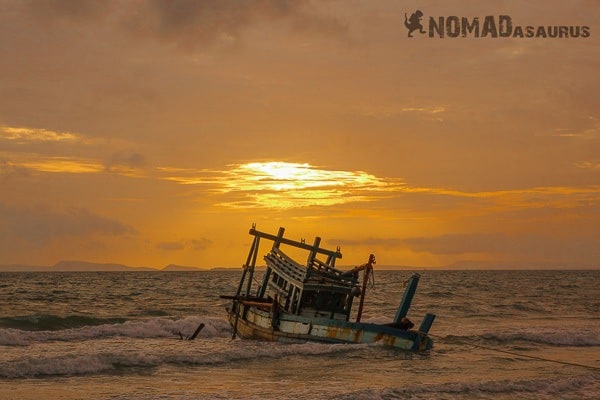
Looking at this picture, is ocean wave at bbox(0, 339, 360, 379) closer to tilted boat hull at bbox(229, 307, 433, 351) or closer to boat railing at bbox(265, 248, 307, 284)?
tilted boat hull at bbox(229, 307, 433, 351)

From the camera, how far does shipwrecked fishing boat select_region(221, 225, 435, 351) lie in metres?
28.9

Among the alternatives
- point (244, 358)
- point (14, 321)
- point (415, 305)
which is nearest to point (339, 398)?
point (244, 358)

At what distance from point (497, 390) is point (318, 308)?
1030 cm

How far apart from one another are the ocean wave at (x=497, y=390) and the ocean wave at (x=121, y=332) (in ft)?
63.0

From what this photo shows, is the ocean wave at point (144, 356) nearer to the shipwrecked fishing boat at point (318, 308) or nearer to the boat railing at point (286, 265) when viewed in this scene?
the shipwrecked fishing boat at point (318, 308)

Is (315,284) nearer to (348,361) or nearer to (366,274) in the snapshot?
(366,274)

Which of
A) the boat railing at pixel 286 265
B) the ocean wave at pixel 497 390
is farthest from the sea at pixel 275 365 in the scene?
the boat railing at pixel 286 265

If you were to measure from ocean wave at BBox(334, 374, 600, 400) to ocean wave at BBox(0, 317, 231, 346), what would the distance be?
1920 centimetres

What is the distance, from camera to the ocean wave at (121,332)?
3441 cm

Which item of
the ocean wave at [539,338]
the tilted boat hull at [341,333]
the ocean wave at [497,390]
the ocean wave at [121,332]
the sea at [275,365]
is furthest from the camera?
the ocean wave at [539,338]

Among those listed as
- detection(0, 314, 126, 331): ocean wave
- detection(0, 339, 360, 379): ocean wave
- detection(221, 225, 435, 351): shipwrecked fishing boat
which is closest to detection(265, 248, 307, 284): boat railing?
detection(221, 225, 435, 351): shipwrecked fishing boat

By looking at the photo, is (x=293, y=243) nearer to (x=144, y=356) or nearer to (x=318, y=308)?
(x=318, y=308)

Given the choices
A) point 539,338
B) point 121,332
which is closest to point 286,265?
point 121,332

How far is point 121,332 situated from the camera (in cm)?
3853
